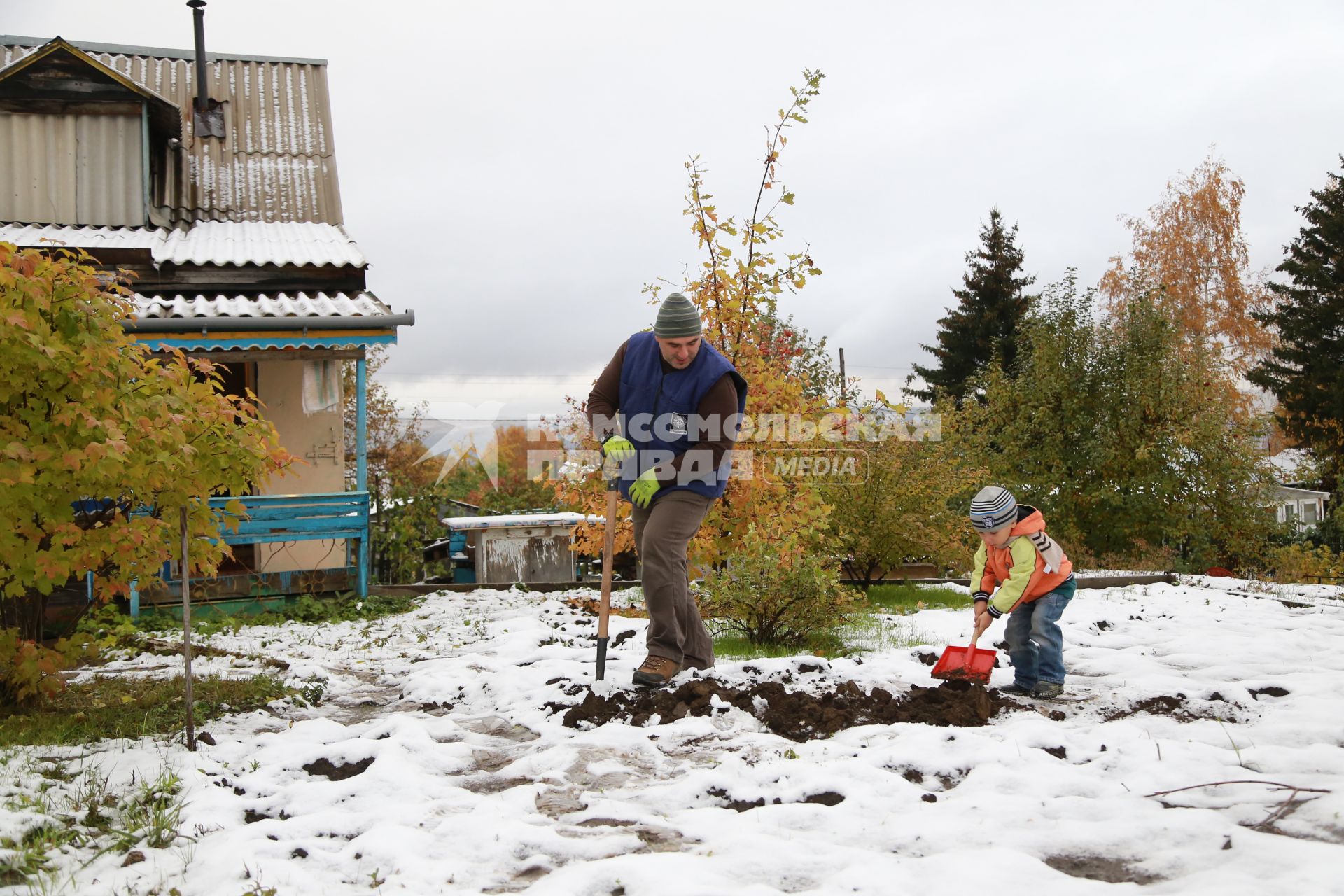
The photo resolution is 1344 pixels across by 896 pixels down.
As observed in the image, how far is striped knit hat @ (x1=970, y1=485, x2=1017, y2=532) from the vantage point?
193 inches

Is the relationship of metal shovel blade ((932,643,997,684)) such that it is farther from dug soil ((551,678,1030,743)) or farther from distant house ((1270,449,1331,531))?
distant house ((1270,449,1331,531))

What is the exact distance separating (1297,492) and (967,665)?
3463 cm

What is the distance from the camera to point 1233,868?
2.60 m

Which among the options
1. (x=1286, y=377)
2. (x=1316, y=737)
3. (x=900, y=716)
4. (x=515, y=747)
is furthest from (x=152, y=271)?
(x=1286, y=377)

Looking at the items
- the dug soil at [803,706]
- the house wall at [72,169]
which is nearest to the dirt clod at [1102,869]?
the dug soil at [803,706]

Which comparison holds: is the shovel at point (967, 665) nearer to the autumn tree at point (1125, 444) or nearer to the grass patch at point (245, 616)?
the grass patch at point (245, 616)

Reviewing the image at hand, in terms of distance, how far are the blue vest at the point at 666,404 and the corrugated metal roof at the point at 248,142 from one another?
347 inches

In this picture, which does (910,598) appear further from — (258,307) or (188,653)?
(188,653)

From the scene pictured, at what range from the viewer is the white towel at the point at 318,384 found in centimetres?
1037

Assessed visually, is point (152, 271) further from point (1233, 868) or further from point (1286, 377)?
point (1286, 377)

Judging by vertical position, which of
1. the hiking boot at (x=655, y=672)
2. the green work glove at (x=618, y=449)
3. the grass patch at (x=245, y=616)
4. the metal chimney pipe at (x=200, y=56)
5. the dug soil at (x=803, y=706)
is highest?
the metal chimney pipe at (x=200, y=56)

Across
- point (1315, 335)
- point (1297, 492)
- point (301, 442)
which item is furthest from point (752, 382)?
point (1297, 492)

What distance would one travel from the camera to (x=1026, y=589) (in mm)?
4945

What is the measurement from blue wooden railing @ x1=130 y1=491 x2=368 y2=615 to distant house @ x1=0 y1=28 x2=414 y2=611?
15 millimetres
